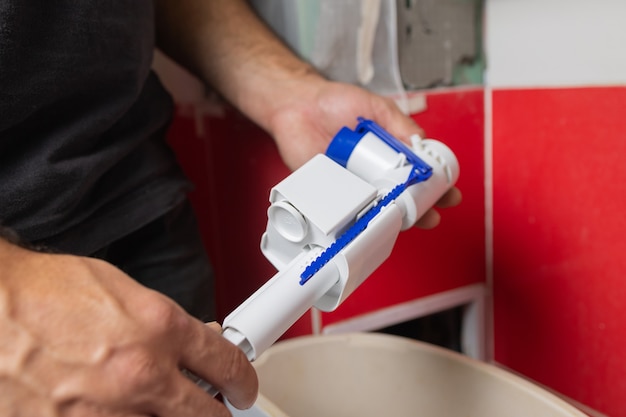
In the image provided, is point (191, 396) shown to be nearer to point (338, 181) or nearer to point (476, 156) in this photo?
point (338, 181)

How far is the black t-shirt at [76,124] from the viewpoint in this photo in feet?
1.24

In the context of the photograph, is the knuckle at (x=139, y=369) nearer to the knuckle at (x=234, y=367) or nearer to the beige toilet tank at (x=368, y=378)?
the knuckle at (x=234, y=367)

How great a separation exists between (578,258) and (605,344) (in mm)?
91

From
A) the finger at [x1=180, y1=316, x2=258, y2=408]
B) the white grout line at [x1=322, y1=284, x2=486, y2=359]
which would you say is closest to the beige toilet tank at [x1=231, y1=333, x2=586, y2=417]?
the white grout line at [x1=322, y1=284, x2=486, y2=359]

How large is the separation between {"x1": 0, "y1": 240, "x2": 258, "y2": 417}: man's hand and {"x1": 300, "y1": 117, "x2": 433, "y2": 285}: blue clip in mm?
106

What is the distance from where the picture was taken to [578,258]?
1.95 feet

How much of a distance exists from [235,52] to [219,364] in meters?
0.40

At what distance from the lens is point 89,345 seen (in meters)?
0.24

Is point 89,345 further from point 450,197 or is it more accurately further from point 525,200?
point 525,200

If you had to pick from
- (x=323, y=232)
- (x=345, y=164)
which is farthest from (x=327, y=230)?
(x=345, y=164)

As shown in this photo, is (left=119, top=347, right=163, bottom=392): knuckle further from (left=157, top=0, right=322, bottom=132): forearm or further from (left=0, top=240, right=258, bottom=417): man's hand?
(left=157, top=0, right=322, bottom=132): forearm

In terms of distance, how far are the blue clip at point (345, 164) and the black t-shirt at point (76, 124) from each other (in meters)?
0.16

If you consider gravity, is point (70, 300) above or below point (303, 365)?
above

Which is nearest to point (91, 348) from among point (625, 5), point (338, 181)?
point (338, 181)
